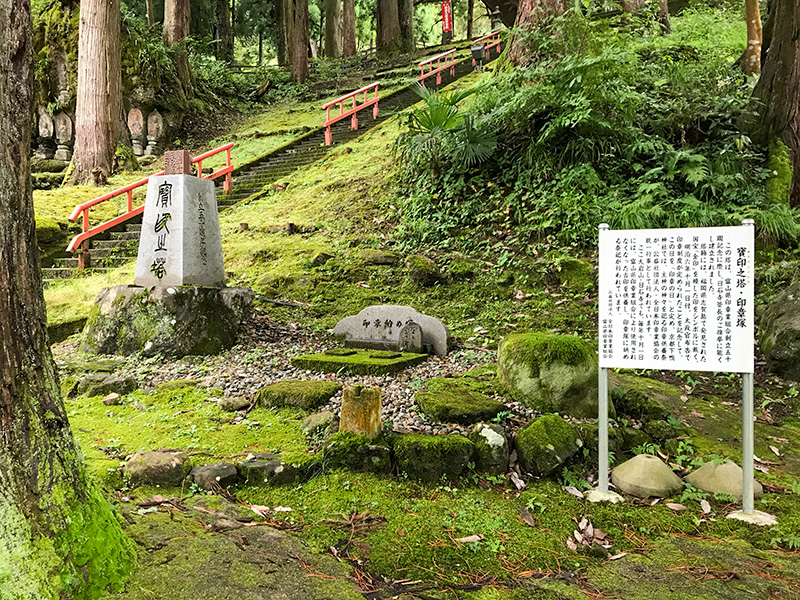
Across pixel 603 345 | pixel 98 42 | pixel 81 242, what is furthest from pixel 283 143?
pixel 603 345

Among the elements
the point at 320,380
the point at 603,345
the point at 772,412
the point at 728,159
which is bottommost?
the point at 772,412

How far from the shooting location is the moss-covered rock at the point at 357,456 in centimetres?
343

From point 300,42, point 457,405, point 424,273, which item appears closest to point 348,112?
point 300,42

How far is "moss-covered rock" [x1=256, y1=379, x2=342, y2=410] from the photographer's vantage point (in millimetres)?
4465

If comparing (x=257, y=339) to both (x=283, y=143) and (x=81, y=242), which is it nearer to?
(x=81, y=242)

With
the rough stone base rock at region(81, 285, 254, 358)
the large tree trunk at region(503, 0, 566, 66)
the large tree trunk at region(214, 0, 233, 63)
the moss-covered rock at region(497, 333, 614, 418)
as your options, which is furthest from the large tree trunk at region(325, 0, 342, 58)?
the moss-covered rock at region(497, 333, 614, 418)

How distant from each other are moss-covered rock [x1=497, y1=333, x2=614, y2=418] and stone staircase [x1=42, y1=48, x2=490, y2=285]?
8010 mm

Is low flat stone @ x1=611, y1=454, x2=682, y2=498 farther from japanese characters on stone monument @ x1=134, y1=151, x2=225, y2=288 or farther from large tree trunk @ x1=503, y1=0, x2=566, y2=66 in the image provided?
large tree trunk @ x1=503, y1=0, x2=566, y2=66

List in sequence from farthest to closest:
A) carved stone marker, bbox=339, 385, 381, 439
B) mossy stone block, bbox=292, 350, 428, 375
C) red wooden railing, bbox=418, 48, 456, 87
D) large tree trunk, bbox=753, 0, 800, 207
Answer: red wooden railing, bbox=418, 48, 456, 87
large tree trunk, bbox=753, 0, 800, 207
mossy stone block, bbox=292, 350, 428, 375
carved stone marker, bbox=339, 385, 381, 439

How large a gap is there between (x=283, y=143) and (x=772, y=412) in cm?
1387

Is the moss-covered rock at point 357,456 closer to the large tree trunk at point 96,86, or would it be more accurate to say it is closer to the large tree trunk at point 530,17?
the large tree trunk at point 530,17

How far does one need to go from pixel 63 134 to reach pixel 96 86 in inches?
100

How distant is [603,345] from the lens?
3.54m

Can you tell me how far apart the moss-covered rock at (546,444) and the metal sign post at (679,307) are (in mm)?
290
